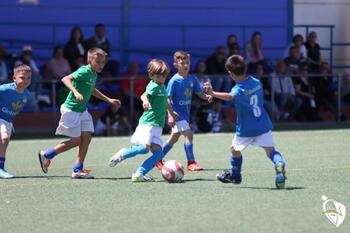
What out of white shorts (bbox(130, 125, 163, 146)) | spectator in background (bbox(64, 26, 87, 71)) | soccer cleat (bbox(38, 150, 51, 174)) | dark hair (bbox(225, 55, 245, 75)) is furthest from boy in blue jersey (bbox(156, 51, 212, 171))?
spectator in background (bbox(64, 26, 87, 71))

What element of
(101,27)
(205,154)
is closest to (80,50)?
(101,27)

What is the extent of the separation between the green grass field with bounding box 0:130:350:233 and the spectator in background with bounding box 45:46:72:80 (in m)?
6.18

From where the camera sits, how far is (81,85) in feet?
39.7

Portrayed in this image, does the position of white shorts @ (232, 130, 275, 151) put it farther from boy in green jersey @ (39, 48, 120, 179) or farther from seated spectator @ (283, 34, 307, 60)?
seated spectator @ (283, 34, 307, 60)

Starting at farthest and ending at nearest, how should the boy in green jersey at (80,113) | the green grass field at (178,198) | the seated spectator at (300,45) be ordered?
the seated spectator at (300,45)
the boy in green jersey at (80,113)
the green grass field at (178,198)

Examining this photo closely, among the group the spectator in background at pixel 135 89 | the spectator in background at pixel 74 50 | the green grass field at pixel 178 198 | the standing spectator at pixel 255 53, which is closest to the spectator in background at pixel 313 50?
the standing spectator at pixel 255 53

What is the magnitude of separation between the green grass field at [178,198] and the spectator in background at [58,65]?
618 centimetres

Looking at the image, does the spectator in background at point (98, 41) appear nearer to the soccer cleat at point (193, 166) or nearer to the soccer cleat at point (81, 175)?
the soccer cleat at point (193, 166)

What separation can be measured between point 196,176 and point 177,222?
12.1ft

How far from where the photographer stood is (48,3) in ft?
76.0

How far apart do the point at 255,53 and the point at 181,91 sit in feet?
31.5

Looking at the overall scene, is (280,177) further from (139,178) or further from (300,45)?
(300,45)

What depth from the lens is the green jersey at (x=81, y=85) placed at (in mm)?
12055

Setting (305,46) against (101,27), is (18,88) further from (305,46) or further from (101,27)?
(305,46)
